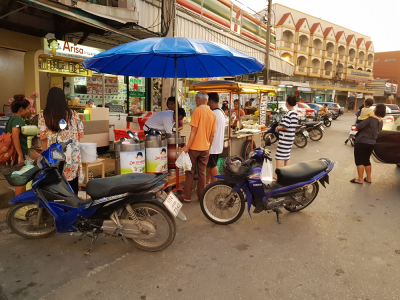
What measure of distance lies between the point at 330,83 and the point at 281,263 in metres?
49.8

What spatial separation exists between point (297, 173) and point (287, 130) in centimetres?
162

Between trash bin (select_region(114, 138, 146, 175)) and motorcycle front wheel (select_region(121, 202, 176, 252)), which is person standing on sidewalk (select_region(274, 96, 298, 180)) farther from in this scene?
motorcycle front wheel (select_region(121, 202, 176, 252))

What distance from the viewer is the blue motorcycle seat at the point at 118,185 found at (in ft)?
10.5

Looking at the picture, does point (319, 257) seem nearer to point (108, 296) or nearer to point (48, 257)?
point (108, 296)

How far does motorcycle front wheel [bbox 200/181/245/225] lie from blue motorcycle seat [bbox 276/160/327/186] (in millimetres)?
688

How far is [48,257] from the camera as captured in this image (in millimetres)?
3297

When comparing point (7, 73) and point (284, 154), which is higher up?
point (7, 73)

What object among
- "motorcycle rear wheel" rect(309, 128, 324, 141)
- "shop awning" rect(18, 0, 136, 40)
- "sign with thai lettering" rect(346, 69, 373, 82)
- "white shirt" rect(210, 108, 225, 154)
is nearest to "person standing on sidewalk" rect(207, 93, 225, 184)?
"white shirt" rect(210, 108, 225, 154)

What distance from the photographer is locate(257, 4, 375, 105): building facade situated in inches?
1618

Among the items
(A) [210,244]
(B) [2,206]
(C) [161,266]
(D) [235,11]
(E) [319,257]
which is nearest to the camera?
(C) [161,266]

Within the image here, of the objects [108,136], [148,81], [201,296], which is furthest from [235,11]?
[201,296]

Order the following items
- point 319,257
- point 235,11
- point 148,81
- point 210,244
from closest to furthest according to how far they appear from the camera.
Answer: point 319,257 < point 210,244 < point 148,81 < point 235,11

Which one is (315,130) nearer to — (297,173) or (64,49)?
(297,173)

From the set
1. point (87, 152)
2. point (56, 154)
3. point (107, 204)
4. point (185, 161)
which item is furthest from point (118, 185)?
point (87, 152)
